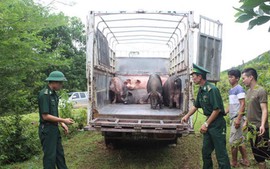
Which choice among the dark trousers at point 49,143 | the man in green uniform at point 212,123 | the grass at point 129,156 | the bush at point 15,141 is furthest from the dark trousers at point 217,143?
the bush at point 15,141

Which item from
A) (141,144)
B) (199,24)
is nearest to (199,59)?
(199,24)

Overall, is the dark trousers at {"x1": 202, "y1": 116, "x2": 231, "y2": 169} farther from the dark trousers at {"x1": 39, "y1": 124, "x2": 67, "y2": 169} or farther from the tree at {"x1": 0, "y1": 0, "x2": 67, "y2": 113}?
the tree at {"x1": 0, "y1": 0, "x2": 67, "y2": 113}

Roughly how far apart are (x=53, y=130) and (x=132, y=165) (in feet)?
6.11

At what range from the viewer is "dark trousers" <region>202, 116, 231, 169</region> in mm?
3740

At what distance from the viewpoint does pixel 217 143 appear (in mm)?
3770

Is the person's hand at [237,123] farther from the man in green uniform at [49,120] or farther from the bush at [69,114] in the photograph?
the bush at [69,114]

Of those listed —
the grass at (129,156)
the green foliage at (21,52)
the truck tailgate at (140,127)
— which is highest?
the green foliage at (21,52)

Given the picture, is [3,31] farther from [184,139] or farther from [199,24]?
[184,139]

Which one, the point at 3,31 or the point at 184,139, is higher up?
the point at 3,31

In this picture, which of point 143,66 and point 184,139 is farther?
point 143,66

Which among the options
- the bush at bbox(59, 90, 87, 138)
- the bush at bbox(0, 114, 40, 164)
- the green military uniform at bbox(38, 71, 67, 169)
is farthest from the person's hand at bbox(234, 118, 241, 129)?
the bush at bbox(59, 90, 87, 138)

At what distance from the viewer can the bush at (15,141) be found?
17.7ft

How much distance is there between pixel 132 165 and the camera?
511cm

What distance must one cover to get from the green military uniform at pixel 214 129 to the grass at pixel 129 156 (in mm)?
1153
